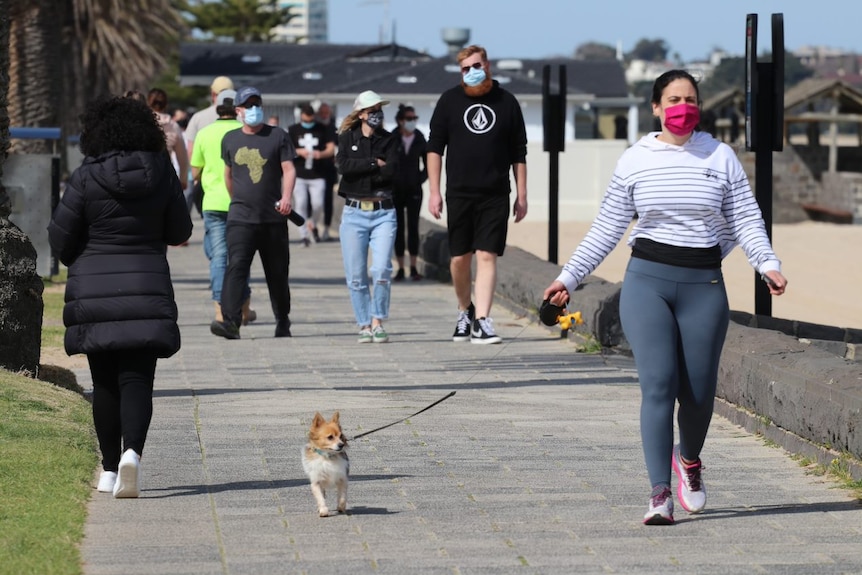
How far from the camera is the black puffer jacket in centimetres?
675

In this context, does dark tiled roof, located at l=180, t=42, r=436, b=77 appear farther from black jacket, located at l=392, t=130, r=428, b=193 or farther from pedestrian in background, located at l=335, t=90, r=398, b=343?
pedestrian in background, located at l=335, t=90, r=398, b=343

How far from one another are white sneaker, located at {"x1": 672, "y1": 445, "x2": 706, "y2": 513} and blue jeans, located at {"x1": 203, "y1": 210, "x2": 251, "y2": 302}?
6.63 metres

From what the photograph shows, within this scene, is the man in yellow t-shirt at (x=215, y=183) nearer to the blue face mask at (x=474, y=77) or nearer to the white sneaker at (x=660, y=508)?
the blue face mask at (x=474, y=77)

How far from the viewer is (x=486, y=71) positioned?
11.6 metres

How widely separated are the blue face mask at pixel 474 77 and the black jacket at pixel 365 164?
841mm

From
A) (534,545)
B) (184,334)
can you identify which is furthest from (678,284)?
(184,334)

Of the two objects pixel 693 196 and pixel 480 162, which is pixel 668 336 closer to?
pixel 693 196

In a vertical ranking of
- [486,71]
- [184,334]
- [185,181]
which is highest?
[486,71]

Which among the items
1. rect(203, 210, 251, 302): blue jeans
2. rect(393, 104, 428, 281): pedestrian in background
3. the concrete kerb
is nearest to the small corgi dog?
the concrete kerb

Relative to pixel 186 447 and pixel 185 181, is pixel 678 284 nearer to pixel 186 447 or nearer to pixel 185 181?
pixel 186 447

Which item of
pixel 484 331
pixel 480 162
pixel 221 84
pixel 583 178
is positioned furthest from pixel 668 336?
pixel 583 178

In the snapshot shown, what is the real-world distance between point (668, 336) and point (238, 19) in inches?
3808

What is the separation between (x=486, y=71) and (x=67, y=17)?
38.4 m

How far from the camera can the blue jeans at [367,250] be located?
1205 cm
